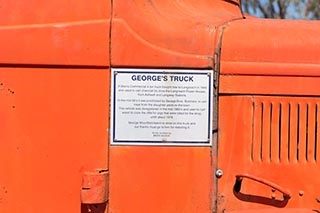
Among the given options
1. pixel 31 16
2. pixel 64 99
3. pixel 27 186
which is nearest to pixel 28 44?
pixel 31 16

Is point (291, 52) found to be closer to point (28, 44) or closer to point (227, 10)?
point (227, 10)

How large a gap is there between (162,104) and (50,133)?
1.63ft

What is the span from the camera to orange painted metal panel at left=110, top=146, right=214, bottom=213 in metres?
2.39

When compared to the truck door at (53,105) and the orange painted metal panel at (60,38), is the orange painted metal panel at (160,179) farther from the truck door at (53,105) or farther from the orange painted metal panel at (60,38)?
the orange painted metal panel at (60,38)

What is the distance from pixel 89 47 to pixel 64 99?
25 centimetres

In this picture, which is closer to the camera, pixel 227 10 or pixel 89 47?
pixel 89 47

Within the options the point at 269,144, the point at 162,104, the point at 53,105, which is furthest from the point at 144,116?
the point at 269,144

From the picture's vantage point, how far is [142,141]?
2.39m

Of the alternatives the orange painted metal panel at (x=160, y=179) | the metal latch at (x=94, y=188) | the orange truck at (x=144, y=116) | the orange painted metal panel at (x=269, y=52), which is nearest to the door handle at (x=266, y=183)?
the orange truck at (x=144, y=116)

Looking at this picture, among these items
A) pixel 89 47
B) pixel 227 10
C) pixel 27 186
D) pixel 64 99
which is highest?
pixel 227 10

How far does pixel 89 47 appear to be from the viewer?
2.37 m

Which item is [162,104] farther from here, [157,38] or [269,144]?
[269,144]

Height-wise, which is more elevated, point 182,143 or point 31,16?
point 31,16

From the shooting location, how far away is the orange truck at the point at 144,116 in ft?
7.80
